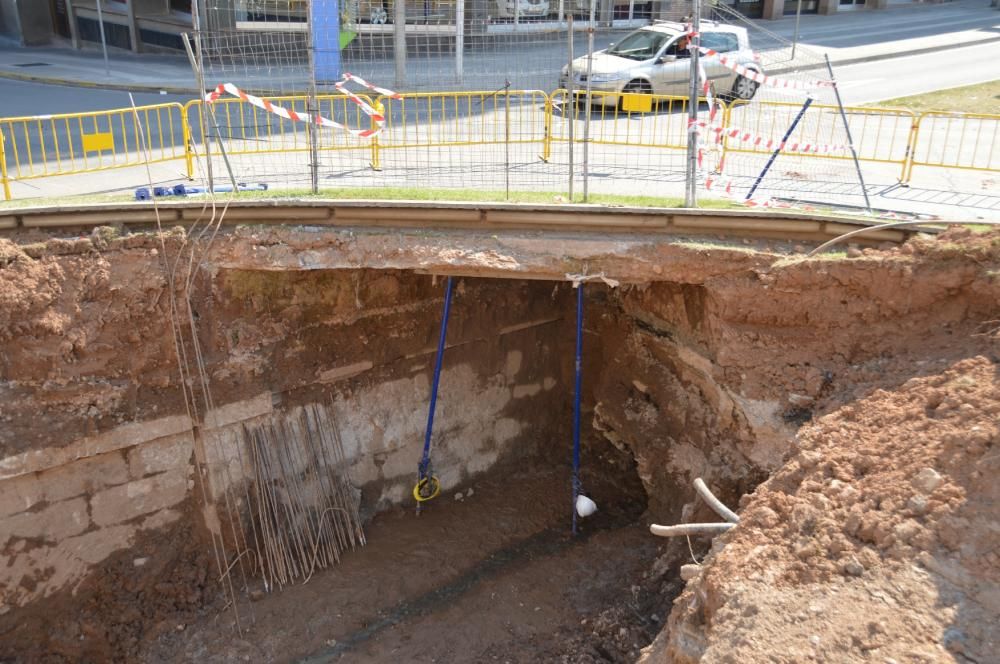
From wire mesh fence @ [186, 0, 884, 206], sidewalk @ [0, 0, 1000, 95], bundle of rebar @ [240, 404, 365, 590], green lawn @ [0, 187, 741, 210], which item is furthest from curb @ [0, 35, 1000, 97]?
bundle of rebar @ [240, 404, 365, 590]

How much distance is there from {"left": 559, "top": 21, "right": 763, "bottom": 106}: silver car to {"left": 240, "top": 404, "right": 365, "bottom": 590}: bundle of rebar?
7.02 m

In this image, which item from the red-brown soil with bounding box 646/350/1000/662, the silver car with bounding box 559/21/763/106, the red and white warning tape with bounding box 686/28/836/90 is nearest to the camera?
the red-brown soil with bounding box 646/350/1000/662

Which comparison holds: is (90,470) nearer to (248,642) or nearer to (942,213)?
(248,642)

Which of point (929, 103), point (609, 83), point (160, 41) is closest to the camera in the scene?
point (609, 83)

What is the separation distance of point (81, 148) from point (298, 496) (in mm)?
6205

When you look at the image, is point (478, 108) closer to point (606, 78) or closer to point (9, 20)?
point (606, 78)

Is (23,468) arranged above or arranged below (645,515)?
above

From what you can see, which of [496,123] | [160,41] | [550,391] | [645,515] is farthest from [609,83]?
[160,41]

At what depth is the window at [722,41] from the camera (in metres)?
15.7

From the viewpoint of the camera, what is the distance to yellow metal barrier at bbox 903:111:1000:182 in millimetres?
10969

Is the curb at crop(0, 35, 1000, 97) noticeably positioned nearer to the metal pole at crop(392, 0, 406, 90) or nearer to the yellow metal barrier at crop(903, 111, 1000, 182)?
the metal pole at crop(392, 0, 406, 90)

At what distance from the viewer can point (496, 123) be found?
1115 centimetres

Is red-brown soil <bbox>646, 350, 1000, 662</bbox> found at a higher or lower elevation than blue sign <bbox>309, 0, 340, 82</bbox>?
lower

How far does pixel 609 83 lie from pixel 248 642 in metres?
10.0
